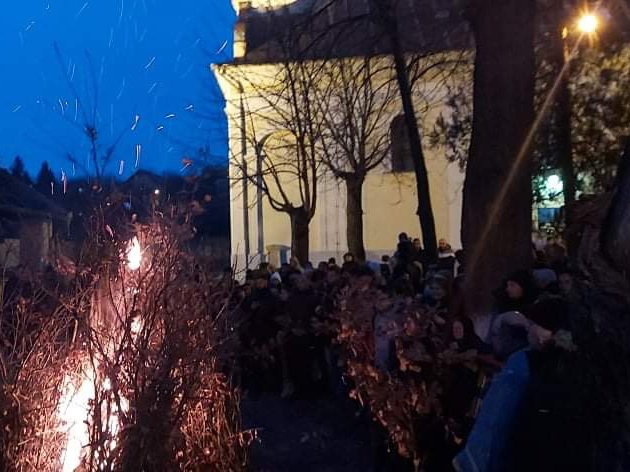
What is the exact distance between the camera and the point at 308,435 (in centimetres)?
986

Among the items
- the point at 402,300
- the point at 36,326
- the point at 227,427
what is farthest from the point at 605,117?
the point at 36,326

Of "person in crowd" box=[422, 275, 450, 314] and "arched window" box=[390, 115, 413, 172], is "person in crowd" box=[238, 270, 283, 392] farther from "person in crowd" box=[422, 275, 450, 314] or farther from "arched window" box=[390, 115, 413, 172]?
"arched window" box=[390, 115, 413, 172]

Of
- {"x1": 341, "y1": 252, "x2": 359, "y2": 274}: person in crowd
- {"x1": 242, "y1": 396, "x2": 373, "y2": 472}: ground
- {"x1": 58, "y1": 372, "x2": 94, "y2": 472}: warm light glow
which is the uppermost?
{"x1": 341, "y1": 252, "x2": 359, "y2": 274}: person in crowd

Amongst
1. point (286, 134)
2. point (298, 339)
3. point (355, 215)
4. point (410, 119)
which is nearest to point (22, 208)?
point (286, 134)

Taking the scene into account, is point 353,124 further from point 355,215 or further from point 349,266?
point 349,266

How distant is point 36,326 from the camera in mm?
5918

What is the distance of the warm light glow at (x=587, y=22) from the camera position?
14.9 metres

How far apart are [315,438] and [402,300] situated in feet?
8.56

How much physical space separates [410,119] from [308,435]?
7.20 m

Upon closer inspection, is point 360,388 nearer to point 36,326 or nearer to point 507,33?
point 36,326

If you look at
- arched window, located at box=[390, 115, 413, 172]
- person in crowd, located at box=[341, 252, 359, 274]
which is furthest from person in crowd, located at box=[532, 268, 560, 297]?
arched window, located at box=[390, 115, 413, 172]

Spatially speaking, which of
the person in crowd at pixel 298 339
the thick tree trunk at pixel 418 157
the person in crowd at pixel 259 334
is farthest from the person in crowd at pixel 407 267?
the person in crowd at pixel 259 334

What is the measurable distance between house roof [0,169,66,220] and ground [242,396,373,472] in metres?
23.4

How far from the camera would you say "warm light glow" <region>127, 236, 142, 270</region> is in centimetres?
580
